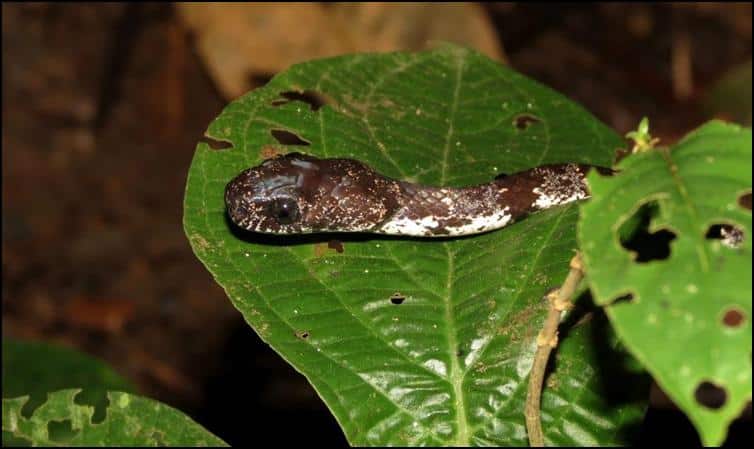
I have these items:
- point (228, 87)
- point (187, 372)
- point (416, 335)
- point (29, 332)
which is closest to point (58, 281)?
point (29, 332)

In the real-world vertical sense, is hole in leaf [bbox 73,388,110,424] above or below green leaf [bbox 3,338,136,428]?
below

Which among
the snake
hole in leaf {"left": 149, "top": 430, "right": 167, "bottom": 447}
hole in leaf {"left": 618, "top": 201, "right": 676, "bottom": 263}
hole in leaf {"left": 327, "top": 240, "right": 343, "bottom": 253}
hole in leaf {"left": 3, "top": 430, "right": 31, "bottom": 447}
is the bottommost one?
hole in leaf {"left": 149, "top": 430, "right": 167, "bottom": 447}

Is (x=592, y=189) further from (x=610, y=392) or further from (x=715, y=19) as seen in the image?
(x=715, y=19)

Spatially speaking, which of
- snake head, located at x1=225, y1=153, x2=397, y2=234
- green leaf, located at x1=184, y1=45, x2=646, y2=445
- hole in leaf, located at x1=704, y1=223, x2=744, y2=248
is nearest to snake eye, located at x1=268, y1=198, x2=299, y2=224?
snake head, located at x1=225, y1=153, x2=397, y2=234

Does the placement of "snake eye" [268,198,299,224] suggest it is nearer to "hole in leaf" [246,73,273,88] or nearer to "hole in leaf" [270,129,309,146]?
"hole in leaf" [270,129,309,146]

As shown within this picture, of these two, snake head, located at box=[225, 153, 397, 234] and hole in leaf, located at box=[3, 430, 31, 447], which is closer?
hole in leaf, located at box=[3, 430, 31, 447]

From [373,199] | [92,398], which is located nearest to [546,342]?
[373,199]

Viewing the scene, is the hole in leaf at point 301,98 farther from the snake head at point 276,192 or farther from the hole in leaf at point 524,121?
the hole in leaf at point 524,121
